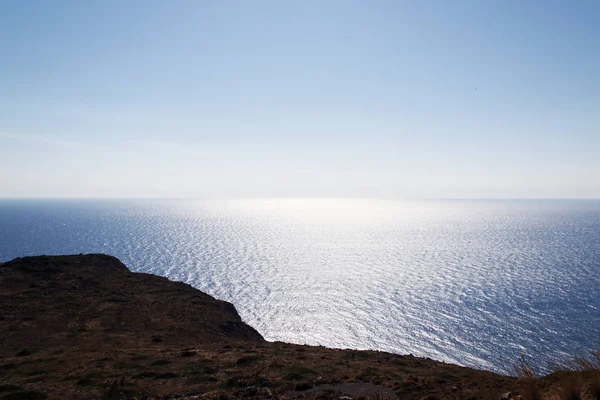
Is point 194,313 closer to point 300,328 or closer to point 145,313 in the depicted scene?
point 145,313

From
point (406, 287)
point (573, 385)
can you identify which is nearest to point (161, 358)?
point (573, 385)

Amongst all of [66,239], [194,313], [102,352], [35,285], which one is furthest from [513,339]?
[66,239]

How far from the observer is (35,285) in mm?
44000

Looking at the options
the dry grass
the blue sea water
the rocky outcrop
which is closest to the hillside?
the rocky outcrop

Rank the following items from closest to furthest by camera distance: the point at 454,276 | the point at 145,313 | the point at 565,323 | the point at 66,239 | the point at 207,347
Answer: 1. the point at 207,347
2. the point at 145,313
3. the point at 565,323
4. the point at 454,276
5. the point at 66,239

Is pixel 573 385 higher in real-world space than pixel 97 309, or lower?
higher

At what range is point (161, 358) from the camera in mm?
24625

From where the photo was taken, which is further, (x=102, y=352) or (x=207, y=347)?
(x=207, y=347)

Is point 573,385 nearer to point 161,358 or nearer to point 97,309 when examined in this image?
point 161,358


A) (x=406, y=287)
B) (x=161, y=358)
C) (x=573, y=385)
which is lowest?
(x=406, y=287)

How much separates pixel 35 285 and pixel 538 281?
386ft

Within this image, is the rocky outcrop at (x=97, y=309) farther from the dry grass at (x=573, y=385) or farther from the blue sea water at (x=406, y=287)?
the blue sea water at (x=406, y=287)

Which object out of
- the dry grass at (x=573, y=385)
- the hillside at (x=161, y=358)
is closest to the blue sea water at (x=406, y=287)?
the hillside at (x=161, y=358)

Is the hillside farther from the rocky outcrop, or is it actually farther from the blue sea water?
the blue sea water
